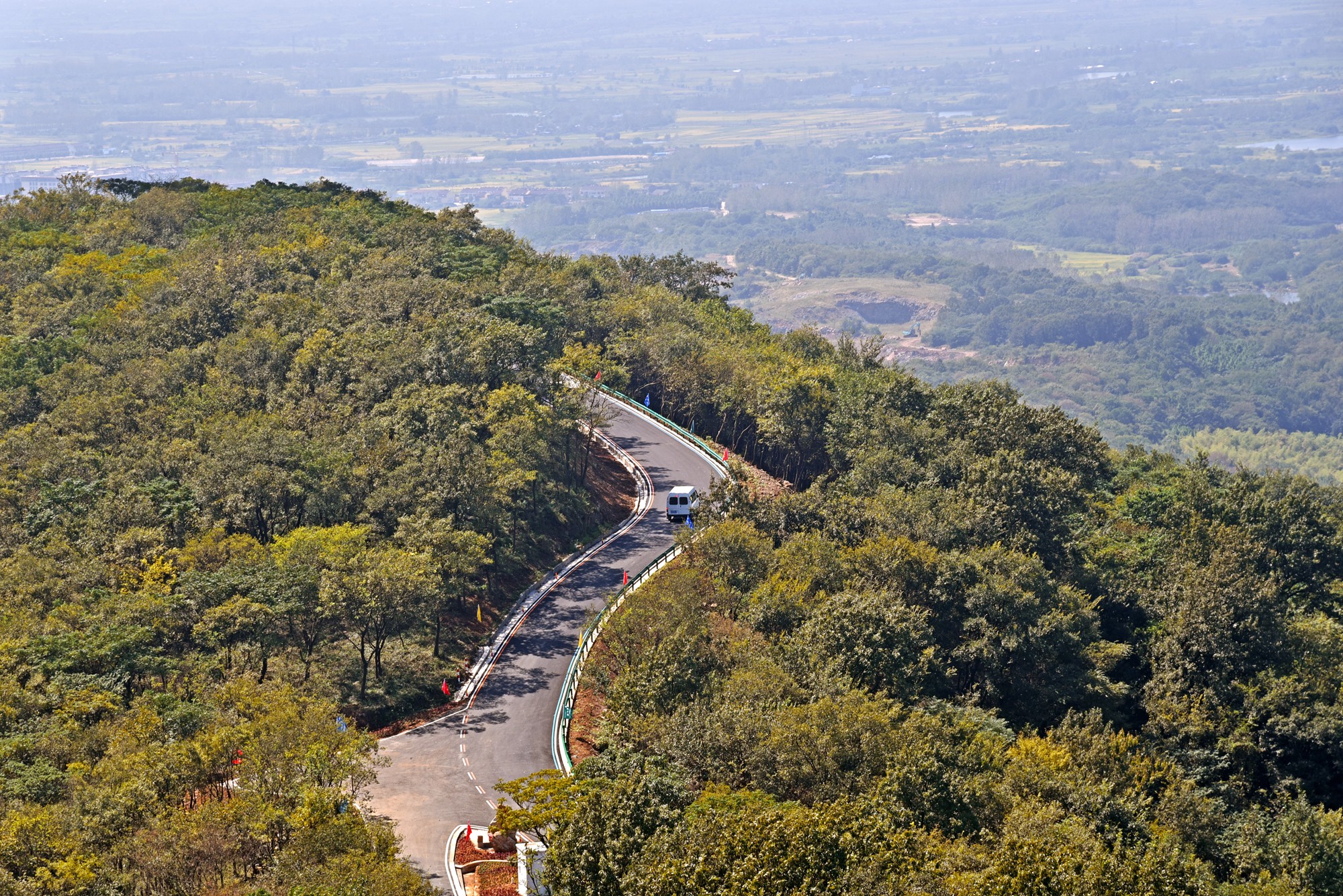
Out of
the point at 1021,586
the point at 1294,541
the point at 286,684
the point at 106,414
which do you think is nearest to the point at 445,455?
the point at 286,684

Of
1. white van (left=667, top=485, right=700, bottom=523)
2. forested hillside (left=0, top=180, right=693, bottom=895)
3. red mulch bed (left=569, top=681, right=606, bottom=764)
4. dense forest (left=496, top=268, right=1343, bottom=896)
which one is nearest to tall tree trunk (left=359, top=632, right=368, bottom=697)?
forested hillside (left=0, top=180, right=693, bottom=895)

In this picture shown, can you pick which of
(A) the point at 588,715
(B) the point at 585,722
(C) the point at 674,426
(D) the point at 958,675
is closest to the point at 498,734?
Answer: (B) the point at 585,722

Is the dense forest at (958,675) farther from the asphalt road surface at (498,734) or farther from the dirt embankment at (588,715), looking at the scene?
the asphalt road surface at (498,734)

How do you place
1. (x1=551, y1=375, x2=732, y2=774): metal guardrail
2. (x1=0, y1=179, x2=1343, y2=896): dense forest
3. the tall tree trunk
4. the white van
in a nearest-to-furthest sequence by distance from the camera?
1. (x1=0, y1=179, x2=1343, y2=896): dense forest
2. (x1=551, y1=375, x2=732, y2=774): metal guardrail
3. the tall tree trunk
4. the white van

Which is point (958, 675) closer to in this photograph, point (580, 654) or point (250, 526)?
point (580, 654)

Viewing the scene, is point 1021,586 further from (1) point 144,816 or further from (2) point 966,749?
(1) point 144,816

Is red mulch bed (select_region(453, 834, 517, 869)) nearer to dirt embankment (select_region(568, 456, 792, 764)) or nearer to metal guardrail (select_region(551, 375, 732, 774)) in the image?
metal guardrail (select_region(551, 375, 732, 774))
